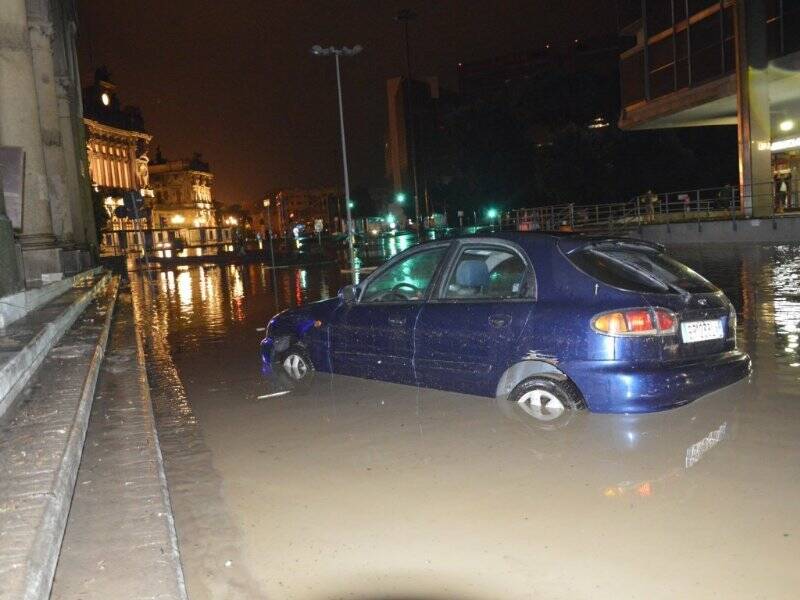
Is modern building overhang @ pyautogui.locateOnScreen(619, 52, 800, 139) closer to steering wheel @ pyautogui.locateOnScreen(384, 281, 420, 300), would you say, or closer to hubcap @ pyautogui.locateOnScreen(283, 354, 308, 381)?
steering wheel @ pyautogui.locateOnScreen(384, 281, 420, 300)

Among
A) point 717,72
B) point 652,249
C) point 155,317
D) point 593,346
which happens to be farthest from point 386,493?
point 717,72

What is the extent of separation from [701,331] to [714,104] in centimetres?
3310

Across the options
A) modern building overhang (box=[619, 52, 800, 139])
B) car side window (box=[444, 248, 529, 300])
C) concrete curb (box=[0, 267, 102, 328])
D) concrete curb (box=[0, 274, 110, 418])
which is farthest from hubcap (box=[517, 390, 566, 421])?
modern building overhang (box=[619, 52, 800, 139])

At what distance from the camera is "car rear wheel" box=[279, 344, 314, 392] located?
7898 mm

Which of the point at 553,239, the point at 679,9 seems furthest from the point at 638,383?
the point at 679,9

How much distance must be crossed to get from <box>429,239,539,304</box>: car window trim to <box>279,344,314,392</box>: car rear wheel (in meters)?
1.96

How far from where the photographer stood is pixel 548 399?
585 cm

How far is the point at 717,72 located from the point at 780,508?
1313 inches

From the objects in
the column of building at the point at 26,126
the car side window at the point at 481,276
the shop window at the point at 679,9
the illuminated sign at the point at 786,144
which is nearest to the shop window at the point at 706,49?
the shop window at the point at 679,9

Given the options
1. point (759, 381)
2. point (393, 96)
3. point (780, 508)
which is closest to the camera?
point (780, 508)

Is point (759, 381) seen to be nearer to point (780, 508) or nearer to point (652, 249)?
point (652, 249)

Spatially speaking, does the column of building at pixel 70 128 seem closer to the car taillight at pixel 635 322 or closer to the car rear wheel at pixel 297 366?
the car rear wheel at pixel 297 366

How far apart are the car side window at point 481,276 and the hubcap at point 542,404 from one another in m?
0.87

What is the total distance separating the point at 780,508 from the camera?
4074 millimetres
